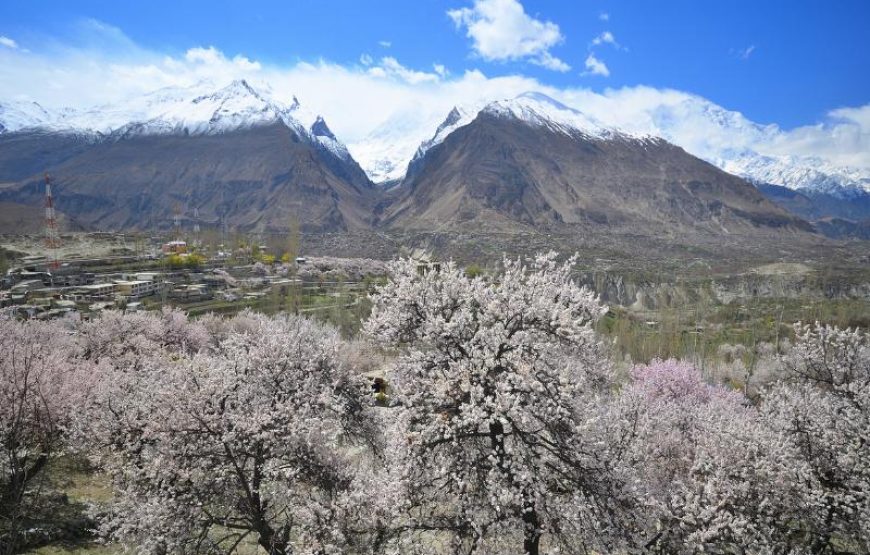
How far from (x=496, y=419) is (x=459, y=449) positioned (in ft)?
5.26

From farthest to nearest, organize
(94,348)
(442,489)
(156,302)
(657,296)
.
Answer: (657,296) → (156,302) → (94,348) → (442,489)

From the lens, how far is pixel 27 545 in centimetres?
1931

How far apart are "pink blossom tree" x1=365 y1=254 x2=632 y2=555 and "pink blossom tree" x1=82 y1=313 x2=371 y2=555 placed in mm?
2885

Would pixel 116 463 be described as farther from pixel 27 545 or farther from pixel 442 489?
pixel 442 489

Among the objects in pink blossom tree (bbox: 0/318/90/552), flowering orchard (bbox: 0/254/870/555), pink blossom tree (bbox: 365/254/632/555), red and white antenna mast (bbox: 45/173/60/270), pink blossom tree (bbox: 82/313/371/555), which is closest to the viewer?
pink blossom tree (bbox: 365/254/632/555)

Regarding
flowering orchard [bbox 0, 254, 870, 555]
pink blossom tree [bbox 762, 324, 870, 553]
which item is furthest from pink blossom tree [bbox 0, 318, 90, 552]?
pink blossom tree [bbox 762, 324, 870, 553]

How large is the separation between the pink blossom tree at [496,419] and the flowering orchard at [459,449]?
0.07 m

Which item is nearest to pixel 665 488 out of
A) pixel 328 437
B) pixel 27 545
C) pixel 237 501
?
pixel 328 437

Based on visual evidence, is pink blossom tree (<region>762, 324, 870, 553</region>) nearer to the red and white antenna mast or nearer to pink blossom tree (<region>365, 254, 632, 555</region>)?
pink blossom tree (<region>365, 254, 632, 555</region>)

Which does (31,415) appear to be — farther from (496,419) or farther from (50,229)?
(50,229)

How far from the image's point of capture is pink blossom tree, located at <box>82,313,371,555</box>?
50.8ft

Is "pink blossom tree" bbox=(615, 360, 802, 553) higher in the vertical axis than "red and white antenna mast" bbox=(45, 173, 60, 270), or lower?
lower

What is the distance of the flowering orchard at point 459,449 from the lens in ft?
47.1

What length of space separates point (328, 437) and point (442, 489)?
518 cm
